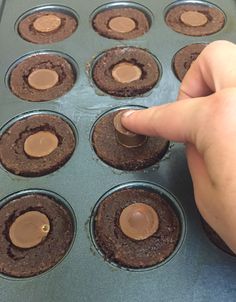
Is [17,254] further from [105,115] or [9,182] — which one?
[105,115]

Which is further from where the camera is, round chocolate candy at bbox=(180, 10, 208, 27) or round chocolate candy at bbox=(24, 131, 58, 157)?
round chocolate candy at bbox=(180, 10, 208, 27)

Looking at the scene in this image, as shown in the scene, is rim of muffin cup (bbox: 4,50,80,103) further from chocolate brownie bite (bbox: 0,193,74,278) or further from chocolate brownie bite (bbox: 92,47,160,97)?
chocolate brownie bite (bbox: 0,193,74,278)

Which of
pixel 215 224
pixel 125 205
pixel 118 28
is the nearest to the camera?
pixel 215 224

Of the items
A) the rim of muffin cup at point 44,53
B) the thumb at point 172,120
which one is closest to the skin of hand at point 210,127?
the thumb at point 172,120

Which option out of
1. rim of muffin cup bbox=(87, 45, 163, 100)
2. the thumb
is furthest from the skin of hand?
rim of muffin cup bbox=(87, 45, 163, 100)

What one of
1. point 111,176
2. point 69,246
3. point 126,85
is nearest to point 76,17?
point 126,85

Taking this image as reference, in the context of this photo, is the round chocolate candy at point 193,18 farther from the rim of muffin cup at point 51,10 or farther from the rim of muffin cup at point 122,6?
the rim of muffin cup at point 51,10
